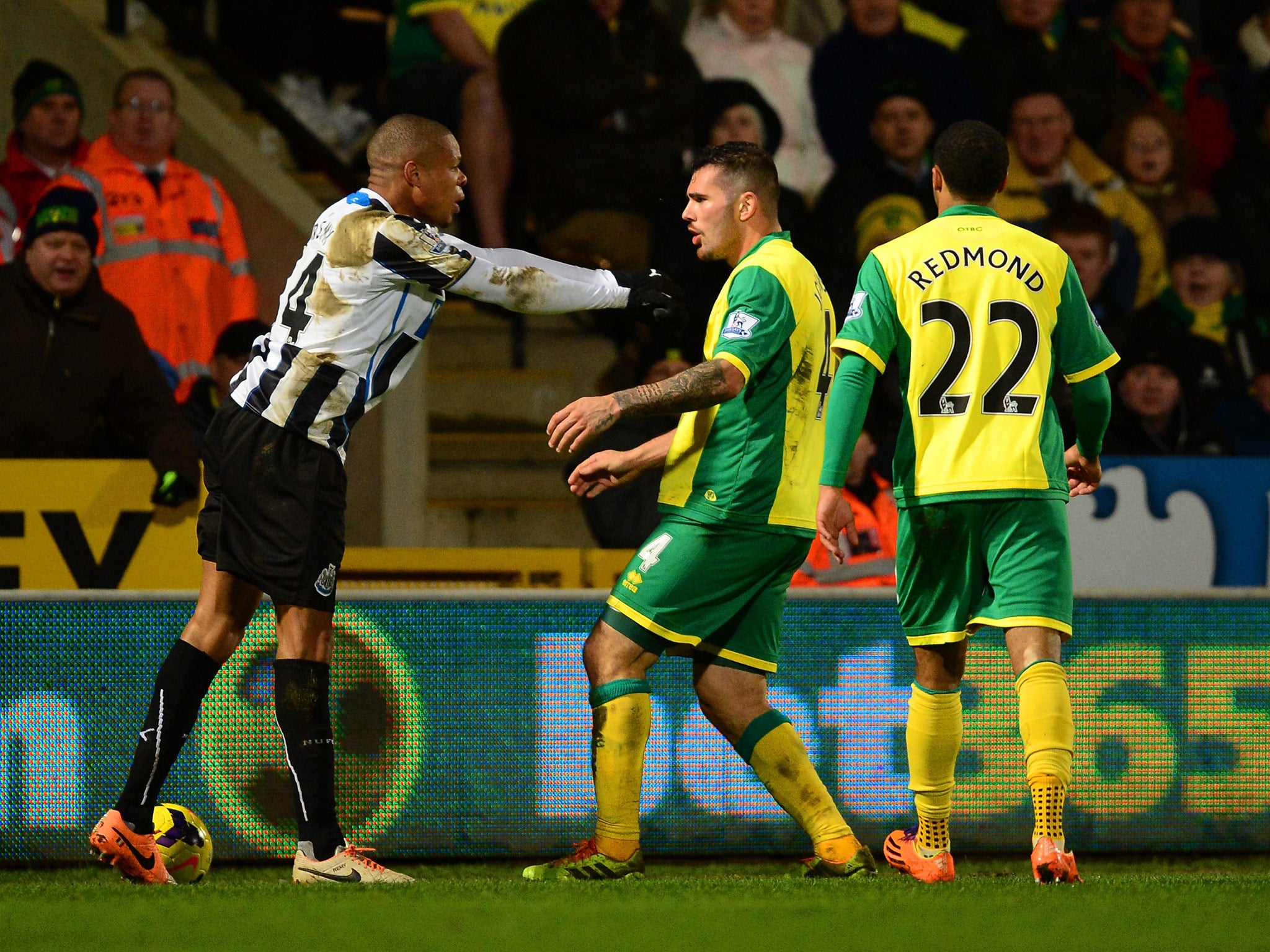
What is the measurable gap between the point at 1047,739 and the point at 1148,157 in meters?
6.96

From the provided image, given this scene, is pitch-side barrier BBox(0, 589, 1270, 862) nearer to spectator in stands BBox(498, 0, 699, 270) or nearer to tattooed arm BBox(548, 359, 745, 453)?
tattooed arm BBox(548, 359, 745, 453)

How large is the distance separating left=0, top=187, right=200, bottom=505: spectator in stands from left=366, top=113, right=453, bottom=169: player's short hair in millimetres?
2919

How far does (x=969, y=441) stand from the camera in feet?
13.7

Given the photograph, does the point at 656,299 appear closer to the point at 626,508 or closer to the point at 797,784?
→ the point at 797,784

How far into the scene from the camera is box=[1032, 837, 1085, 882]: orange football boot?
3980 mm

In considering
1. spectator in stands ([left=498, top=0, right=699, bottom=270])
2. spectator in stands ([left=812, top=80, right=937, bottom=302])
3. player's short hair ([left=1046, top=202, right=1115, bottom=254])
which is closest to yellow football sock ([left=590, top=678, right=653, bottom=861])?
spectator in stands ([left=812, top=80, right=937, bottom=302])

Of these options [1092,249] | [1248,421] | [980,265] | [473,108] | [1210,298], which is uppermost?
[473,108]

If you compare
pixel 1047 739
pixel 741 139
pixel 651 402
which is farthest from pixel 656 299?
pixel 741 139

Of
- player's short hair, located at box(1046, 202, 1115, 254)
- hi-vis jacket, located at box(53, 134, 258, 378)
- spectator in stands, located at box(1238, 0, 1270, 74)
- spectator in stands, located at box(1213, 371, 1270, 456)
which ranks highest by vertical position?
spectator in stands, located at box(1238, 0, 1270, 74)

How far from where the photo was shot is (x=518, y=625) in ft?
17.3

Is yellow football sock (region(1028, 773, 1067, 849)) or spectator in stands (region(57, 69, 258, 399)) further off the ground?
spectator in stands (region(57, 69, 258, 399))

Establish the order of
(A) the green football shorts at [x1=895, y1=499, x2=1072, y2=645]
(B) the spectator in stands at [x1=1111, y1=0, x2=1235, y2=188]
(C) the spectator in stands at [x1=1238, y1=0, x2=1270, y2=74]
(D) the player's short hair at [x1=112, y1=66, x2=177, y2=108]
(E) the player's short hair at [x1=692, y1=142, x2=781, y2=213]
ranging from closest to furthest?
(A) the green football shorts at [x1=895, y1=499, x2=1072, y2=645] < (E) the player's short hair at [x1=692, y1=142, x2=781, y2=213] < (D) the player's short hair at [x1=112, y1=66, x2=177, y2=108] < (B) the spectator in stands at [x1=1111, y1=0, x2=1235, y2=188] < (C) the spectator in stands at [x1=1238, y1=0, x2=1270, y2=74]

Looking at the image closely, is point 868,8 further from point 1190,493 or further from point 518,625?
point 518,625

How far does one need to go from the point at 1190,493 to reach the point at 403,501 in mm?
4204
